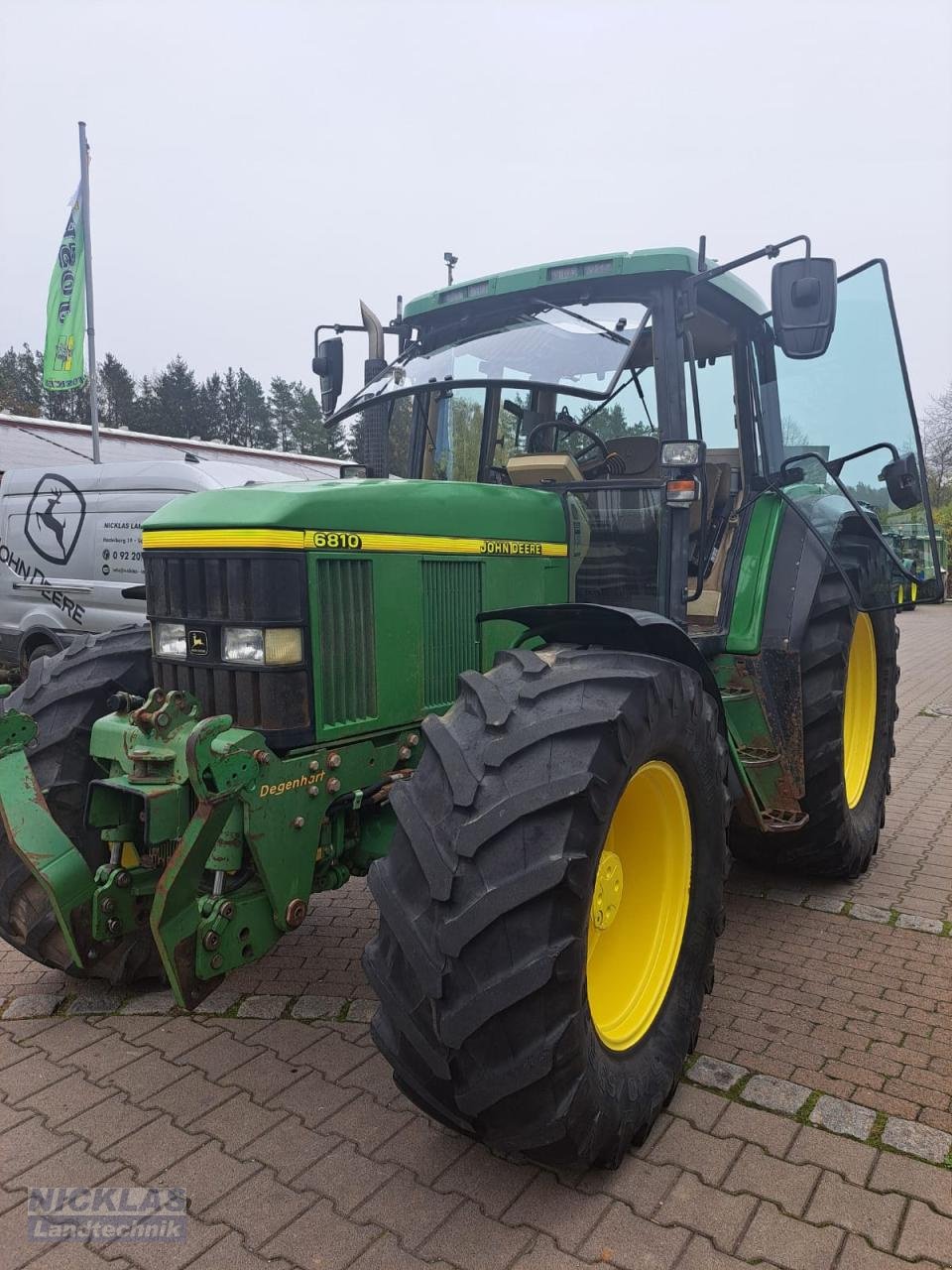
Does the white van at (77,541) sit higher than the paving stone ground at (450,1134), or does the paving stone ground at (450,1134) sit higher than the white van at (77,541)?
the white van at (77,541)

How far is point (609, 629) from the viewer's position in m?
2.79

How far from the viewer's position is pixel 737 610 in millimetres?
3867

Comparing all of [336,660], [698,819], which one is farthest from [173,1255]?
[698,819]

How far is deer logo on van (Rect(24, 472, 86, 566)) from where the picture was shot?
9.34 meters

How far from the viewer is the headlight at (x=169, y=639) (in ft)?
9.27

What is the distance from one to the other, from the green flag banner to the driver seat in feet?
38.5

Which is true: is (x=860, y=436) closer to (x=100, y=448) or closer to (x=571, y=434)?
(x=571, y=434)

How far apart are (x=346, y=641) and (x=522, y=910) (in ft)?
3.61

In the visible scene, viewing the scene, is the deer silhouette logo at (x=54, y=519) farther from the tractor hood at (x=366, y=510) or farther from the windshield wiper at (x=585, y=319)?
the windshield wiper at (x=585, y=319)

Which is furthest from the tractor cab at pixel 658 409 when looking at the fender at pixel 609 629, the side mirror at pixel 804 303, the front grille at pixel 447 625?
the fender at pixel 609 629

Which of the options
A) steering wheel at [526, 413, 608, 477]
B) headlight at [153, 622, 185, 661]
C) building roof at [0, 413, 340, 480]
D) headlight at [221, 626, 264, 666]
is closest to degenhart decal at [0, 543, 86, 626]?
building roof at [0, 413, 340, 480]

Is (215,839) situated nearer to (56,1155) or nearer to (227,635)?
(227,635)

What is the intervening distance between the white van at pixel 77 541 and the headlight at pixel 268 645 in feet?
19.8

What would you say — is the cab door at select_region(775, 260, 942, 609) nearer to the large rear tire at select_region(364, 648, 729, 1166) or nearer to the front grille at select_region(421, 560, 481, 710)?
the front grille at select_region(421, 560, 481, 710)
